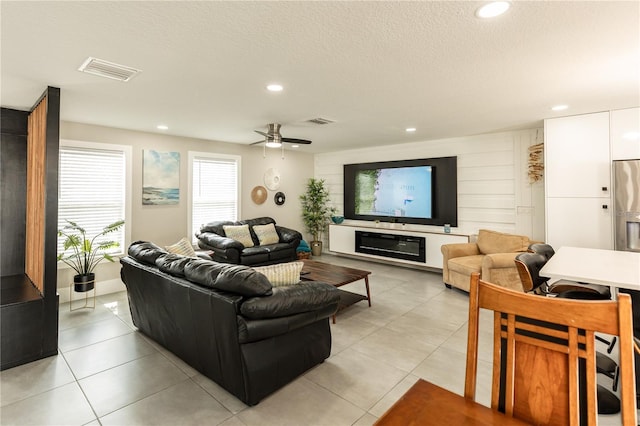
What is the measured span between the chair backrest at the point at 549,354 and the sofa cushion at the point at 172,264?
86.2 inches

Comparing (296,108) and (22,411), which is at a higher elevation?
(296,108)

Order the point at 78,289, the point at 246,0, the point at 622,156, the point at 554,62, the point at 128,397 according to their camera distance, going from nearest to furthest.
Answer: the point at 246,0 → the point at 128,397 → the point at 554,62 → the point at 622,156 → the point at 78,289

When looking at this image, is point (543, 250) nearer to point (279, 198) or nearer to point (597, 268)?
point (597, 268)

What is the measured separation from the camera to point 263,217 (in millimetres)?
6809

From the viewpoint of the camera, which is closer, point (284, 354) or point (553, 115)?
point (284, 354)

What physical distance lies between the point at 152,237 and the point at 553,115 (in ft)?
20.2

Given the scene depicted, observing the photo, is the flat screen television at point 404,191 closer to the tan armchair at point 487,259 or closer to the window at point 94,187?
the tan armchair at point 487,259

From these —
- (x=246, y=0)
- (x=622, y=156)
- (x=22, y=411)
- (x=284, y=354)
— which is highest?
(x=246, y=0)

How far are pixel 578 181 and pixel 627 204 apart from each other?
21.5 inches

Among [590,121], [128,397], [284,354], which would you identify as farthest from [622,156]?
[128,397]

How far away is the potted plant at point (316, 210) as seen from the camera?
7.68 metres

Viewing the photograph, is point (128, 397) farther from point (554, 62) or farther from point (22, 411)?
point (554, 62)

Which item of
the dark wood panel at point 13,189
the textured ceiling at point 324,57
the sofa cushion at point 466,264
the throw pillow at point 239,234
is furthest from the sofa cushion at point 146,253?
the sofa cushion at point 466,264

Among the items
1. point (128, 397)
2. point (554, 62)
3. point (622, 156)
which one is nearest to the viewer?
point (128, 397)
